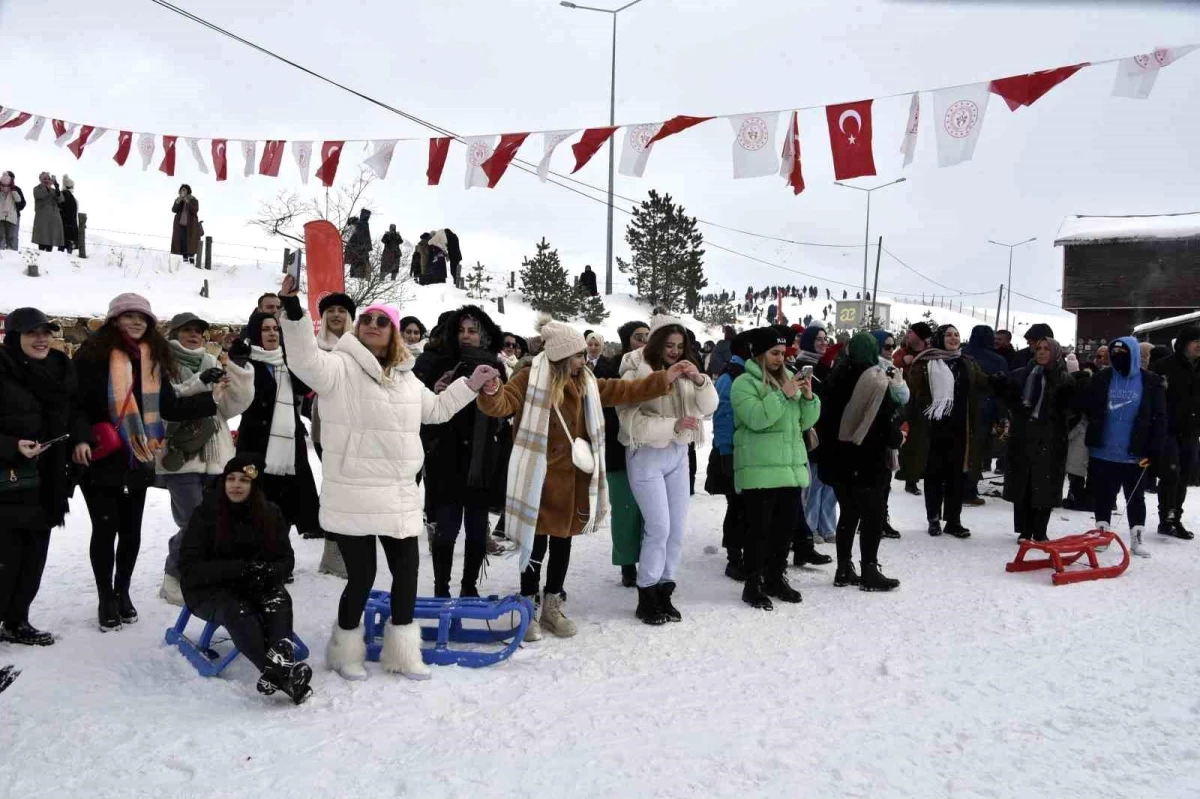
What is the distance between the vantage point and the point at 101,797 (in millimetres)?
2777

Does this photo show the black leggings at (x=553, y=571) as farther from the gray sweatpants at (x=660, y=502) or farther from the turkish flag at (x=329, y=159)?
the turkish flag at (x=329, y=159)

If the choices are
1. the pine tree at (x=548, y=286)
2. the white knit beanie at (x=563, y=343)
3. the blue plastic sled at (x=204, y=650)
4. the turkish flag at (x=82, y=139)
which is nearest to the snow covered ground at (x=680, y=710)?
the blue plastic sled at (x=204, y=650)

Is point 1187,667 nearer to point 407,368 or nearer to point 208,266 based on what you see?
point 407,368

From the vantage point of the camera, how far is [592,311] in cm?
3147

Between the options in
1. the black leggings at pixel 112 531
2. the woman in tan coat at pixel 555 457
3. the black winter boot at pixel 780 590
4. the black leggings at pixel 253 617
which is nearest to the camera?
the black leggings at pixel 253 617

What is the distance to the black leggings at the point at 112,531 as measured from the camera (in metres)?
4.41

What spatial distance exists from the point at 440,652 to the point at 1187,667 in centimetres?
384

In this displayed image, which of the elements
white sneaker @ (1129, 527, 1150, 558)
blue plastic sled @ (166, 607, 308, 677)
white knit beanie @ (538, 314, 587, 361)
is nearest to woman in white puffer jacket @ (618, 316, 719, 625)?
white knit beanie @ (538, 314, 587, 361)

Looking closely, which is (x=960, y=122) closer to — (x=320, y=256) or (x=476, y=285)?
(x=320, y=256)

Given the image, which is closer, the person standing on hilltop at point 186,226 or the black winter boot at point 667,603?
the black winter boot at point 667,603

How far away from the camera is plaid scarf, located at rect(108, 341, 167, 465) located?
440cm

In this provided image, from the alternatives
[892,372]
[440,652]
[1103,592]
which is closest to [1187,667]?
[1103,592]

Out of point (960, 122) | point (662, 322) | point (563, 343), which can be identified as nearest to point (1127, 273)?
point (960, 122)

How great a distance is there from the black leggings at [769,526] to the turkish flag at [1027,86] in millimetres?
5498
